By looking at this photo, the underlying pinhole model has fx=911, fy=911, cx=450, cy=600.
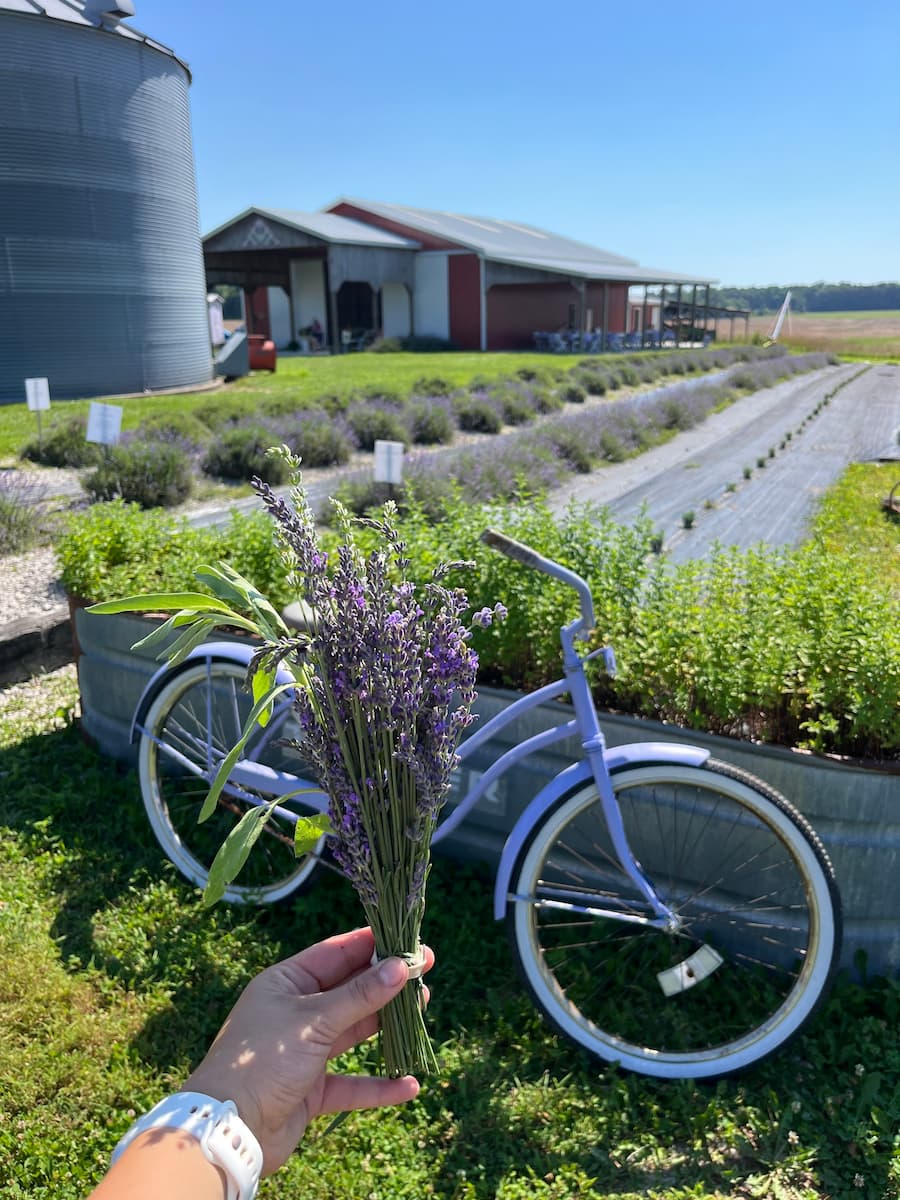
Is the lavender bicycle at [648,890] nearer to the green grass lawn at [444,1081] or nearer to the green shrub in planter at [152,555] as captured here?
the green grass lawn at [444,1081]

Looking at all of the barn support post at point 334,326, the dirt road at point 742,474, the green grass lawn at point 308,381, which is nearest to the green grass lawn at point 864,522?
the dirt road at point 742,474

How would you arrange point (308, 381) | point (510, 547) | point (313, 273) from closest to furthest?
point (510, 547) < point (308, 381) < point (313, 273)

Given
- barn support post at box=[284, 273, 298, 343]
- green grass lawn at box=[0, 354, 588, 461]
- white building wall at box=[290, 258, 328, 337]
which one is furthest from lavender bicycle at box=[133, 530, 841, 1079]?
barn support post at box=[284, 273, 298, 343]

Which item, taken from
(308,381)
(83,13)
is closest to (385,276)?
(308,381)

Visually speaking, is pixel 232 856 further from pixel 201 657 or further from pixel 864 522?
pixel 864 522

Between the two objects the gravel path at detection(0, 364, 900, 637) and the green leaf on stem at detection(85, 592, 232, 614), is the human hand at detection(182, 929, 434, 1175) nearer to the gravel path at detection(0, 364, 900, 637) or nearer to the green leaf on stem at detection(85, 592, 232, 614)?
the green leaf on stem at detection(85, 592, 232, 614)

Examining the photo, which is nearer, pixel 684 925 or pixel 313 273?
pixel 684 925

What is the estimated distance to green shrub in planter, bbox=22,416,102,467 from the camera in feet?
39.5

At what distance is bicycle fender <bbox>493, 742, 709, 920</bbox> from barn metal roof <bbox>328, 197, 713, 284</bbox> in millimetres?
36501

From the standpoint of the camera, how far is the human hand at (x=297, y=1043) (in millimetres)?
1247

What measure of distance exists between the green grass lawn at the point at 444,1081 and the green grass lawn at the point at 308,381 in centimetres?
1082

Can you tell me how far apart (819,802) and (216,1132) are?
2203 millimetres

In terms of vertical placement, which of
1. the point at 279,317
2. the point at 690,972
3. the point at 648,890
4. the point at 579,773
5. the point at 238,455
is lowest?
the point at 690,972

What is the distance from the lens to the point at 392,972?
1452 mm
